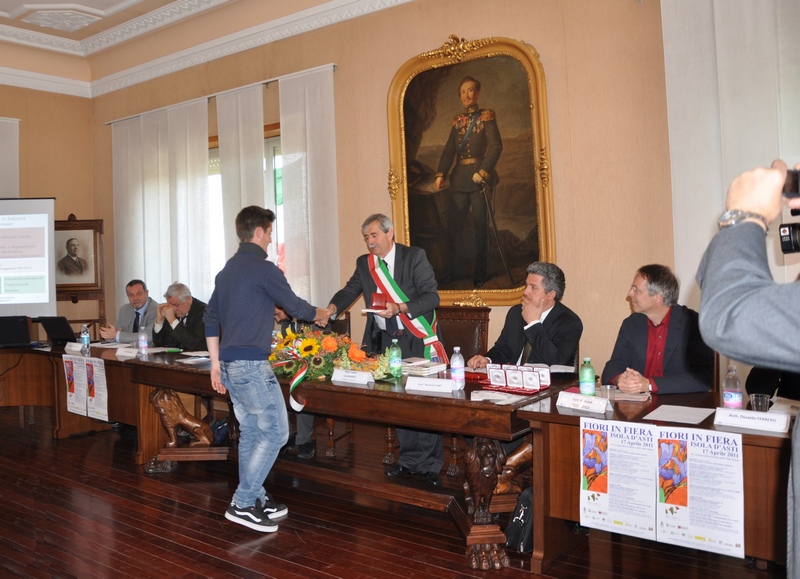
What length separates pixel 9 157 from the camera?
7859 mm

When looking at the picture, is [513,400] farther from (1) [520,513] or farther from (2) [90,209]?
(2) [90,209]

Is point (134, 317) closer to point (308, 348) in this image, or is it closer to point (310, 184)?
point (310, 184)

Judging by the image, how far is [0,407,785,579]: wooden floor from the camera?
10.2 ft

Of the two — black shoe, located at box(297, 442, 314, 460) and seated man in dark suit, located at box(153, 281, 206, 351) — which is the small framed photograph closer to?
seated man in dark suit, located at box(153, 281, 206, 351)

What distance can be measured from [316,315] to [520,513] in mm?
1520

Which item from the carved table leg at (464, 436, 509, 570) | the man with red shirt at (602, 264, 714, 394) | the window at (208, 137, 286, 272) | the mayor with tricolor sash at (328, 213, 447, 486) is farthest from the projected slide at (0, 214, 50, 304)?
the man with red shirt at (602, 264, 714, 394)

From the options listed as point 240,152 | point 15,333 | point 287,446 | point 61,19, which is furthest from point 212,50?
point 287,446

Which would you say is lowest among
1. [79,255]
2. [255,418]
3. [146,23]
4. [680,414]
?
[255,418]

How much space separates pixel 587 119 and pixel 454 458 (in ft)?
8.12

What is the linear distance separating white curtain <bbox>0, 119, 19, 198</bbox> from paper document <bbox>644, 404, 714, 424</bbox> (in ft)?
24.9

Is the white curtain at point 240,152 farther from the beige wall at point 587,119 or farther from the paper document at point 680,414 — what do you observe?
the paper document at point 680,414

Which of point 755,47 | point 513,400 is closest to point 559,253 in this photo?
point 755,47

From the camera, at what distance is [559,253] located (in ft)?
16.4

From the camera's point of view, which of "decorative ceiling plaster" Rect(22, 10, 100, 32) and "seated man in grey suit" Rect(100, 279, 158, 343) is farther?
"decorative ceiling plaster" Rect(22, 10, 100, 32)
